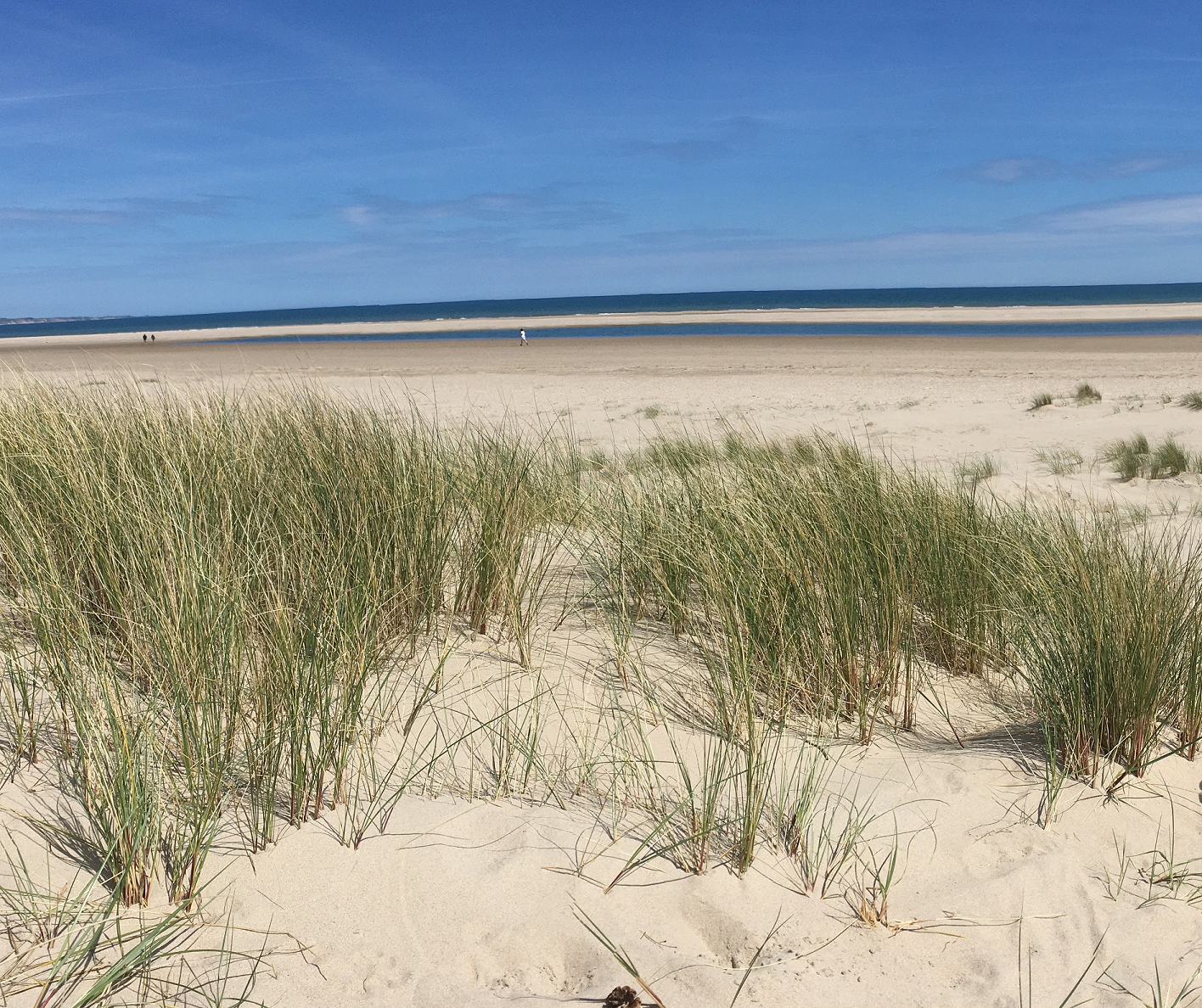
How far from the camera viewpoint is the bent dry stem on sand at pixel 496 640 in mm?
1832

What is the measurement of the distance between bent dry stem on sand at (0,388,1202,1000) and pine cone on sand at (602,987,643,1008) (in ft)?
0.99

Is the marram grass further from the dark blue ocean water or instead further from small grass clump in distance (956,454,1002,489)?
the dark blue ocean water

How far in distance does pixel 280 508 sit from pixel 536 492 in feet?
3.95

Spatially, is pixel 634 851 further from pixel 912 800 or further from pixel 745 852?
pixel 912 800

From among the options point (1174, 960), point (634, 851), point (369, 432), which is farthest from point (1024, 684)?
point (369, 432)

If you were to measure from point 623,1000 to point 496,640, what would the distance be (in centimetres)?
142

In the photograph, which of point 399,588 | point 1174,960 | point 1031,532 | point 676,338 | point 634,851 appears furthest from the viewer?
point 676,338

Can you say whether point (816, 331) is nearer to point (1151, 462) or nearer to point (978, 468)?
point (1151, 462)

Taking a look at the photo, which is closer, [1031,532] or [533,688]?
[533,688]

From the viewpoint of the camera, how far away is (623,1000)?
57.9 inches

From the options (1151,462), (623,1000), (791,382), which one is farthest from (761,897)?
(791,382)

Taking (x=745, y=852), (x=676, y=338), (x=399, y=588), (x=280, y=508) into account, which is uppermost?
(x=676, y=338)

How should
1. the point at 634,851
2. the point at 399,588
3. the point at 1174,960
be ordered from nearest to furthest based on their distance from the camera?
the point at 1174,960
the point at 634,851
the point at 399,588

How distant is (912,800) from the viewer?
81.0 inches
